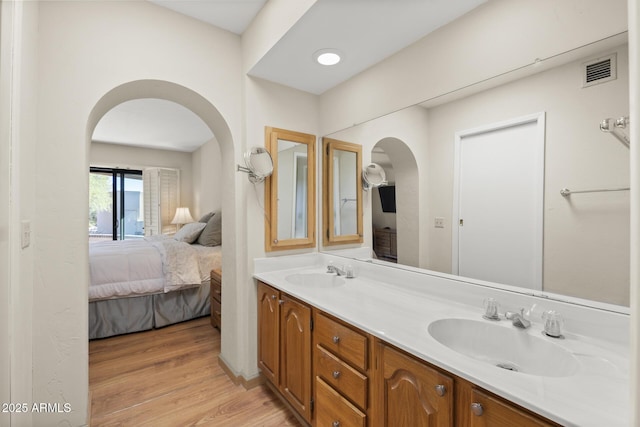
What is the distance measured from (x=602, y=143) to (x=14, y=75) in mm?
2161

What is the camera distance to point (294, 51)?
5.79ft

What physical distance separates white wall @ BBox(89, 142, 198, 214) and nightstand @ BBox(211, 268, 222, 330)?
332 centimetres

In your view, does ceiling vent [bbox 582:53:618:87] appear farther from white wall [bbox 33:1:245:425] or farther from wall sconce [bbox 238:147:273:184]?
white wall [bbox 33:1:245:425]

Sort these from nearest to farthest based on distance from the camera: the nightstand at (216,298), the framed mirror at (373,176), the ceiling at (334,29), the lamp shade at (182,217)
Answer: the ceiling at (334,29) < the framed mirror at (373,176) < the nightstand at (216,298) < the lamp shade at (182,217)

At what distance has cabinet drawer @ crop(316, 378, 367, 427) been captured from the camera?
1.22 metres

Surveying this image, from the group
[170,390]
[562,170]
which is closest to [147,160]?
[170,390]

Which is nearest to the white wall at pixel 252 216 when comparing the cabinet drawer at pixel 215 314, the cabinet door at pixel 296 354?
the cabinet door at pixel 296 354

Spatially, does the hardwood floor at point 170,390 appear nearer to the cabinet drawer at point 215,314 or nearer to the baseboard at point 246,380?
the baseboard at point 246,380

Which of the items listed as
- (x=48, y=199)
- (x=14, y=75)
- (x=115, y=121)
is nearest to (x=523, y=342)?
(x=14, y=75)

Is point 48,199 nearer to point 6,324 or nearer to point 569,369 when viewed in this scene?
point 6,324

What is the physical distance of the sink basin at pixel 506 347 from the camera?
3.16 feet

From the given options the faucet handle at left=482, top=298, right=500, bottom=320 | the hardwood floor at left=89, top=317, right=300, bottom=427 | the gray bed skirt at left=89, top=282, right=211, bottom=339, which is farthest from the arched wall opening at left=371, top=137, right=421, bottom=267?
the gray bed skirt at left=89, top=282, right=211, bottom=339

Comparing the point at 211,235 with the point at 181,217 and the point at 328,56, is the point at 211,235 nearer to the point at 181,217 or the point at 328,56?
the point at 181,217

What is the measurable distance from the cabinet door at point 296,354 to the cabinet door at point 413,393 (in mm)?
556
